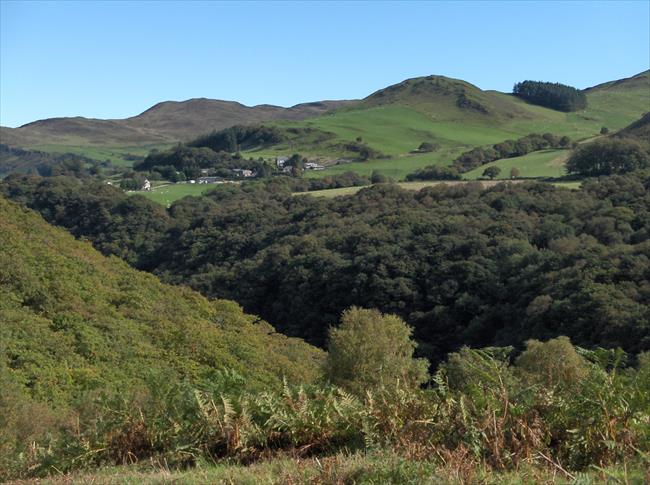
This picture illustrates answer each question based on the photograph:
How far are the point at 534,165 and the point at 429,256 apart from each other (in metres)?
43.1

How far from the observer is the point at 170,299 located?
30828 mm

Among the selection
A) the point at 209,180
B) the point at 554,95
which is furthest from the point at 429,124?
the point at 209,180

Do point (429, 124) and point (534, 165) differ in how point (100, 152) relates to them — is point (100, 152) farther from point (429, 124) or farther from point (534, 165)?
point (534, 165)

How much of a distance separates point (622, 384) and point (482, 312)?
41628 mm

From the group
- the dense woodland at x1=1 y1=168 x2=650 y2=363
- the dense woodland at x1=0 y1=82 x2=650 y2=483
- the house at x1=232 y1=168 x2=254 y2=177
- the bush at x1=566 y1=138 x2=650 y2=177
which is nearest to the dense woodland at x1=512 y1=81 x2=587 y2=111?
the dense woodland at x1=0 y1=82 x2=650 y2=483

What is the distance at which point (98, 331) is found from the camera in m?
22.2

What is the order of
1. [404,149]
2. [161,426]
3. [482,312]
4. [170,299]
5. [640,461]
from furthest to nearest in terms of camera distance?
[404,149]
[482,312]
[170,299]
[161,426]
[640,461]

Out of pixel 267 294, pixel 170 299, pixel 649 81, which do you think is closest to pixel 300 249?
pixel 267 294

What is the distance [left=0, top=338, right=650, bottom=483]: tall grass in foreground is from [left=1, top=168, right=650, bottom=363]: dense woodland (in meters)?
29.3

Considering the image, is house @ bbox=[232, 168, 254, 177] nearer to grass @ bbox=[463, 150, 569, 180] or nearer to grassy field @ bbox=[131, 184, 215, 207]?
grassy field @ bbox=[131, 184, 215, 207]

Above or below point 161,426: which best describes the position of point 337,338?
below

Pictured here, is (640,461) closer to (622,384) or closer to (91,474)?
(622,384)

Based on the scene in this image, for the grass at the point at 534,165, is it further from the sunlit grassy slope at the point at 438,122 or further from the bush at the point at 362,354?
the bush at the point at 362,354

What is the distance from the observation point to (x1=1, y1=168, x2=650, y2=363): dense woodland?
1572 inches
